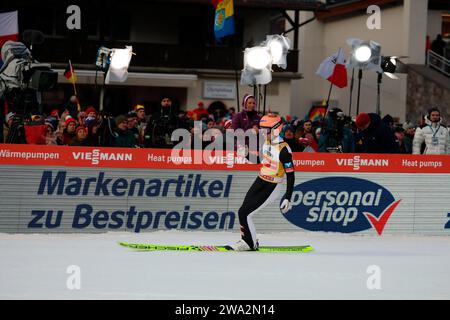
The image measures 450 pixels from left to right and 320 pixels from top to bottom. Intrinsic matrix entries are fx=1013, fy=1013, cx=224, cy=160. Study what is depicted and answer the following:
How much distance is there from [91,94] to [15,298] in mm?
24737

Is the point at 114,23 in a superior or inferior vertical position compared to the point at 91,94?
superior

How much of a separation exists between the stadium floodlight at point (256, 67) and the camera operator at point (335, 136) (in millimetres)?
1520

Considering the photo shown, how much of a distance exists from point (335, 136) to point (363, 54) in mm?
1803

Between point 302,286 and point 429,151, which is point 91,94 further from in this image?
point 302,286

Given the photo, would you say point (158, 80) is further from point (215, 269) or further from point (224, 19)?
point (215, 269)

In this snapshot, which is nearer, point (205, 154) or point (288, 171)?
point (288, 171)

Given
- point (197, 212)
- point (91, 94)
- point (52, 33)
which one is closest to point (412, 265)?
point (197, 212)

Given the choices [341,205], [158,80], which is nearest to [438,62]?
[158,80]

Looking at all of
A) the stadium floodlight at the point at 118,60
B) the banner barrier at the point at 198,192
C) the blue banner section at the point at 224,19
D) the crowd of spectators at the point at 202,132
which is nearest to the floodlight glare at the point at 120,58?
the stadium floodlight at the point at 118,60

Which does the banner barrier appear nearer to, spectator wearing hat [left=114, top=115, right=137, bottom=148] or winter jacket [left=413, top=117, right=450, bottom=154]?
spectator wearing hat [left=114, top=115, right=137, bottom=148]

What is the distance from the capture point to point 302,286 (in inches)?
405

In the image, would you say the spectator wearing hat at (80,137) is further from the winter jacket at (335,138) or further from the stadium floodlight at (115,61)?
the winter jacket at (335,138)

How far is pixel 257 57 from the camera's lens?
1620 centimetres

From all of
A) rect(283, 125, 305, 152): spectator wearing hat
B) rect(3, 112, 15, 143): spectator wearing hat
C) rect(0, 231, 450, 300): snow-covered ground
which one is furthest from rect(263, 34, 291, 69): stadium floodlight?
rect(3, 112, 15, 143): spectator wearing hat
